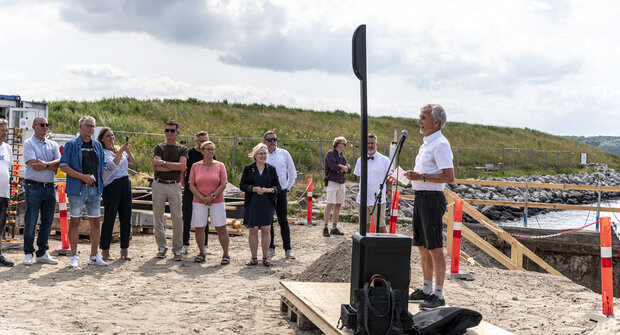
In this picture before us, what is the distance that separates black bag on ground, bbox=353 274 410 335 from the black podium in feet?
0.40

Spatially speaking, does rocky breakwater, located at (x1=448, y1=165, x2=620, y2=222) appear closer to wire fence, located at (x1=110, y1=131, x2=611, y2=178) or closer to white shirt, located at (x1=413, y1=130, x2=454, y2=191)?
wire fence, located at (x1=110, y1=131, x2=611, y2=178)

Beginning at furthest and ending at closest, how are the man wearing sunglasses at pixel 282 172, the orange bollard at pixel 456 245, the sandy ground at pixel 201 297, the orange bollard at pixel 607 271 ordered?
the man wearing sunglasses at pixel 282 172 < the orange bollard at pixel 456 245 < the orange bollard at pixel 607 271 < the sandy ground at pixel 201 297

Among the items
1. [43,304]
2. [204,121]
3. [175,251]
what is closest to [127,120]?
[204,121]

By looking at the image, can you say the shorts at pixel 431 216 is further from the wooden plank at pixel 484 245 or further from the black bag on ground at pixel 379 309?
the wooden plank at pixel 484 245

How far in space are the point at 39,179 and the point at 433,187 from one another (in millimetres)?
5546

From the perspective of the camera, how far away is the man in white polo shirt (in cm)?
561

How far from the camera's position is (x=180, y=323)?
593 cm

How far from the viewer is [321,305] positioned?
17.2 ft

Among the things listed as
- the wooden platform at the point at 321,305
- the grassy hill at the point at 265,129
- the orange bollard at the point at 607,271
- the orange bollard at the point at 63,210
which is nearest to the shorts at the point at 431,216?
the wooden platform at the point at 321,305

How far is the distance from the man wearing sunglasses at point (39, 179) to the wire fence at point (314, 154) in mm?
2578

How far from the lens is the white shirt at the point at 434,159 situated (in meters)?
5.61

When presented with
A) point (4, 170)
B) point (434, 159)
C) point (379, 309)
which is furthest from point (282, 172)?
point (379, 309)

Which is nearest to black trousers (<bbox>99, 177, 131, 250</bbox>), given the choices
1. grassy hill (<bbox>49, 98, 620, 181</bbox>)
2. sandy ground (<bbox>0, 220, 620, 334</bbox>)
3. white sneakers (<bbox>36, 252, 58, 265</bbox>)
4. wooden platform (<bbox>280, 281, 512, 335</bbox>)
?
sandy ground (<bbox>0, 220, 620, 334</bbox>)

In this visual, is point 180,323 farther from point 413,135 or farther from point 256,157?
point 413,135
